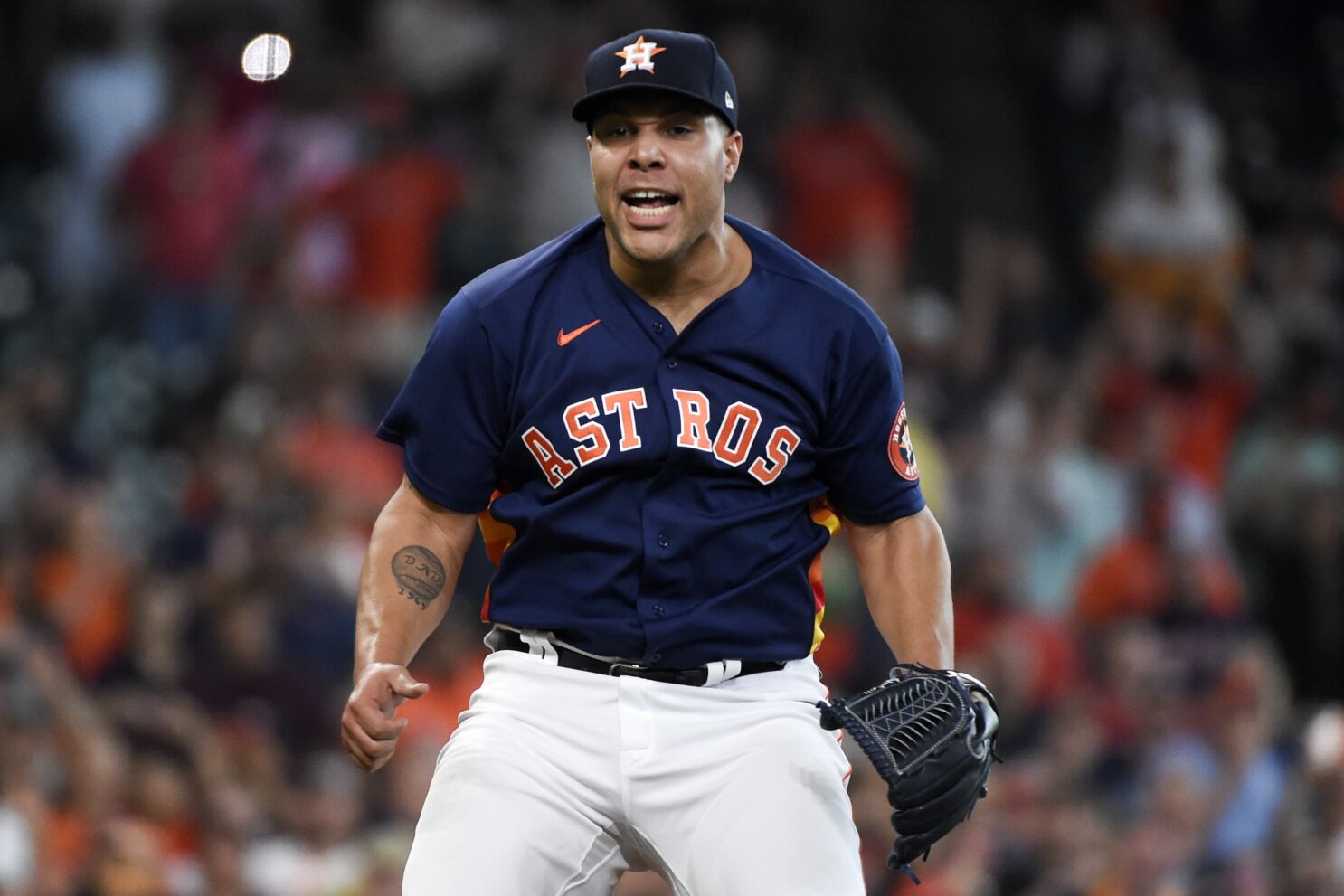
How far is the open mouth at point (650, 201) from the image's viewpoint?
3.67m

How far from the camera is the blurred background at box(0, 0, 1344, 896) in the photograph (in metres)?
6.88

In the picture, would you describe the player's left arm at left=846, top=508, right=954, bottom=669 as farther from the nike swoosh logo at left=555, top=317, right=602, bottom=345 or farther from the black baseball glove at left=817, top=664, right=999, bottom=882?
the nike swoosh logo at left=555, top=317, right=602, bottom=345

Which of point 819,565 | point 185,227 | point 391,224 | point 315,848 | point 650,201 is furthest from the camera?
point 391,224

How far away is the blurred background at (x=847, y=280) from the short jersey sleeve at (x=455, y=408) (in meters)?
2.83

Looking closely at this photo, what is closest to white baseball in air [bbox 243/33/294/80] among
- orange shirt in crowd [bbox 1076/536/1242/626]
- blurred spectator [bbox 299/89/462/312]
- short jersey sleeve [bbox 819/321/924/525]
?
blurred spectator [bbox 299/89/462/312]

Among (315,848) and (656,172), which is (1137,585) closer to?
(315,848)

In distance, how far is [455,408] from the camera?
3.72 metres

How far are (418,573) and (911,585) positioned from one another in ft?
3.07

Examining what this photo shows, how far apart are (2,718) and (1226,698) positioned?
474 centimetres

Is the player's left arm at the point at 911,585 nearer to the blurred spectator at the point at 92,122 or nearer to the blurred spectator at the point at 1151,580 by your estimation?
the blurred spectator at the point at 1151,580

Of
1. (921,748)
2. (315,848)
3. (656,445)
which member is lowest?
(315,848)

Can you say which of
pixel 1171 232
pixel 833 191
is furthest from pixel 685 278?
pixel 1171 232

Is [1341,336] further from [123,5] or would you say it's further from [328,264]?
[123,5]

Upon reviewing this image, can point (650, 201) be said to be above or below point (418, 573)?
above
